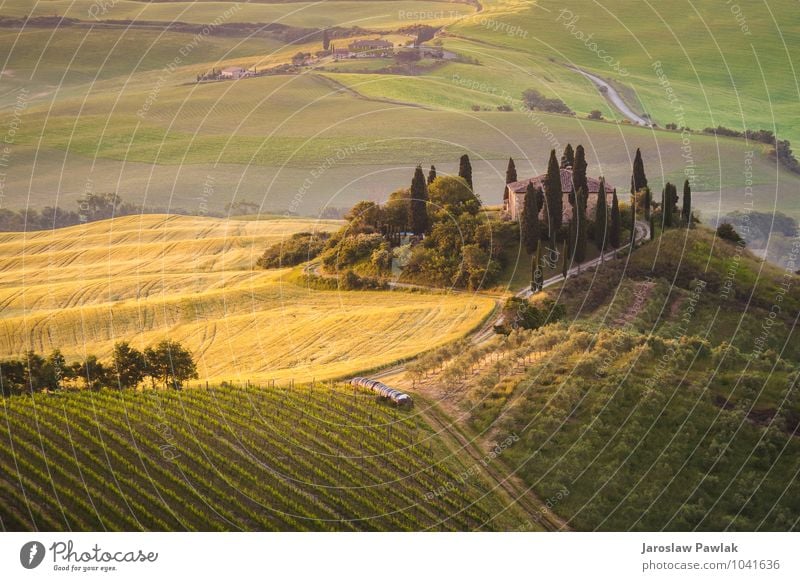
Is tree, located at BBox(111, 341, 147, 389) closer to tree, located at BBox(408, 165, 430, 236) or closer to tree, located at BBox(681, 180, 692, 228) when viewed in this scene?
tree, located at BBox(408, 165, 430, 236)

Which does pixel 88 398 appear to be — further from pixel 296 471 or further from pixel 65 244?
pixel 65 244

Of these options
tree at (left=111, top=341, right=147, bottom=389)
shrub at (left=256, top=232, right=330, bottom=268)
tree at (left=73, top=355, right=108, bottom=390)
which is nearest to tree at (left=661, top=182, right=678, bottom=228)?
shrub at (left=256, top=232, right=330, bottom=268)

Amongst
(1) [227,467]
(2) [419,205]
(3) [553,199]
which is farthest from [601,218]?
(1) [227,467]

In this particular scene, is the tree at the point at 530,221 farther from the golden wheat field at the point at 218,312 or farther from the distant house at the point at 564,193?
the golden wheat field at the point at 218,312

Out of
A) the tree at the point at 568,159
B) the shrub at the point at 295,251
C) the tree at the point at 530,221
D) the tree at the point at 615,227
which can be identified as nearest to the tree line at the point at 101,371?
the tree at the point at 530,221

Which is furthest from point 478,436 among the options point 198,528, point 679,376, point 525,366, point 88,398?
point 88,398

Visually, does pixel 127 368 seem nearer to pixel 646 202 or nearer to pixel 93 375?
pixel 93 375
